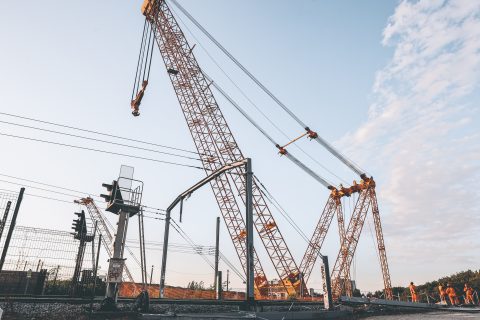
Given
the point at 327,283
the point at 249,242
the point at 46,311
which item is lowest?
the point at 46,311

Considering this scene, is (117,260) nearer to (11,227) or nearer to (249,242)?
(11,227)

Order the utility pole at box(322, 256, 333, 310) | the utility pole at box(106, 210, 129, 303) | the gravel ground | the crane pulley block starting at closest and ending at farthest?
the gravel ground, the utility pole at box(106, 210, 129, 303), the utility pole at box(322, 256, 333, 310), the crane pulley block

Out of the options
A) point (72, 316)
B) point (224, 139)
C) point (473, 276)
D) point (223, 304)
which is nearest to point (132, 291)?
point (224, 139)

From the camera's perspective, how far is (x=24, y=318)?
8461mm

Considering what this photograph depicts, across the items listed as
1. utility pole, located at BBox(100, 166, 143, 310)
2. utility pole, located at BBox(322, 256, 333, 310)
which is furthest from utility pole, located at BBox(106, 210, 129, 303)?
utility pole, located at BBox(322, 256, 333, 310)

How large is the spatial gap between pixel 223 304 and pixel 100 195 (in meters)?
6.66

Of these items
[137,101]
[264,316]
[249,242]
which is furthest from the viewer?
[137,101]

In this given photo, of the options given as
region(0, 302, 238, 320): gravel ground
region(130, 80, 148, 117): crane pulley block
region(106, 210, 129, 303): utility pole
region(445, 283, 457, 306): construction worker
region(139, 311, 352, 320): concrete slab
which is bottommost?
region(139, 311, 352, 320): concrete slab

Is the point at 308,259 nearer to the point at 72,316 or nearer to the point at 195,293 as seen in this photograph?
the point at 195,293

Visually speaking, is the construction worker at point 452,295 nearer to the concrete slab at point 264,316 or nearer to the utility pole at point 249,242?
the concrete slab at point 264,316

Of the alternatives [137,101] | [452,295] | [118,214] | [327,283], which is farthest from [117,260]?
[452,295]

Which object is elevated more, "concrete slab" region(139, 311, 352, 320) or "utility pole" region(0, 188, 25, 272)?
"utility pole" region(0, 188, 25, 272)

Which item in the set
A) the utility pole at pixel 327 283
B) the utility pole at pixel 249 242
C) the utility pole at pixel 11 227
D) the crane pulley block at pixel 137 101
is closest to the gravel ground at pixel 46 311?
the utility pole at pixel 11 227

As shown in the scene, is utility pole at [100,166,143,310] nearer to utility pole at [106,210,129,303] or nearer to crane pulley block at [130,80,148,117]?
utility pole at [106,210,129,303]
